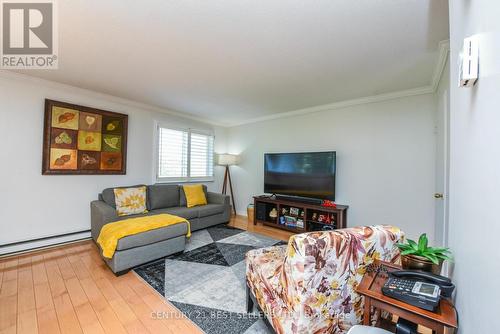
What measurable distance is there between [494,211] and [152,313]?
2.15 meters

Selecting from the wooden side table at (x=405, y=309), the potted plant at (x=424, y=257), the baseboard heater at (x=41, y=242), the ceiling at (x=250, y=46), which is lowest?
the baseboard heater at (x=41, y=242)

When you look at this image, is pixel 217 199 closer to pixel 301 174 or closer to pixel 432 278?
pixel 301 174

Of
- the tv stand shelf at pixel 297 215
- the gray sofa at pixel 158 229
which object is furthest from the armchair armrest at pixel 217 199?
the tv stand shelf at pixel 297 215

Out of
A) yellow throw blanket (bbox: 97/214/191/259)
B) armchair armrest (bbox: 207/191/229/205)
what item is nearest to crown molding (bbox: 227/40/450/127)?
armchair armrest (bbox: 207/191/229/205)

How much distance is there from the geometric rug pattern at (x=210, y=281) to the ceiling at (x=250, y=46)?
92.2 inches

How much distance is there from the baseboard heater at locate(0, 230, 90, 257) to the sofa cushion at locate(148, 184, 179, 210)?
1.04 m

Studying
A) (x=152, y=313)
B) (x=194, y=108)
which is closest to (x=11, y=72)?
(x=194, y=108)

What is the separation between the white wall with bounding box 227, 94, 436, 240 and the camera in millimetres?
2867

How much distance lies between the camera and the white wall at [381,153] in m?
2.87

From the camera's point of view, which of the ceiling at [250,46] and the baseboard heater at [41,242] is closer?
the ceiling at [250,46]

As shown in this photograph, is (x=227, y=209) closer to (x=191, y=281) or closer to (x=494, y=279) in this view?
(x=191, y=281)

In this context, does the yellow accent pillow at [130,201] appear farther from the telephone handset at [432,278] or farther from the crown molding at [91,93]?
the telephone handset at [432,278]

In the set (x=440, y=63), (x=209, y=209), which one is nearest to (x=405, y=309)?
(x=440, y=63)

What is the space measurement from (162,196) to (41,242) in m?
1.67
